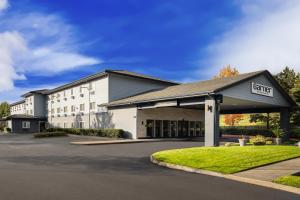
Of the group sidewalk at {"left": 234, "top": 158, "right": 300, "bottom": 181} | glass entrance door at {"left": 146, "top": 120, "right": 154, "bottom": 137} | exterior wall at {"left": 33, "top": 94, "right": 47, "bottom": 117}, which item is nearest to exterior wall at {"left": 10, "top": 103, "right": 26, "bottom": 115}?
exterior wall at {"left": 33, "top": 94, "right": 47, "bottom": 117}

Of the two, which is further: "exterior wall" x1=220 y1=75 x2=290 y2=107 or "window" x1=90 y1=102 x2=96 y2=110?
"window" x1=90 y1=102 x2=96 y2=110

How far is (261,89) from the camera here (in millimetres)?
28141

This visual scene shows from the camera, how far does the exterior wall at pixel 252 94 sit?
24991 millimetres

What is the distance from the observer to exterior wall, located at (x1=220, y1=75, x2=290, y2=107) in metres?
25.0

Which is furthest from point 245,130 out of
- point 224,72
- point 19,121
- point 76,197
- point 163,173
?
point 76,197

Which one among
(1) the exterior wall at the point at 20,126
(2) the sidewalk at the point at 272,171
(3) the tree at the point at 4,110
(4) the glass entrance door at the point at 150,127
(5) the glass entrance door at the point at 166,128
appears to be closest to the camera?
(2) the sidewalk at the point at 272,171

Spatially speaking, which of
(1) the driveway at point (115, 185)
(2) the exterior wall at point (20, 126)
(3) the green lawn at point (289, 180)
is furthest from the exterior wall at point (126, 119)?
(2) the exterior wall at point (20, 126)

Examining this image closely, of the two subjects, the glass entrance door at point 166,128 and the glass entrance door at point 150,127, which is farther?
the glass entrance door at point 166,128

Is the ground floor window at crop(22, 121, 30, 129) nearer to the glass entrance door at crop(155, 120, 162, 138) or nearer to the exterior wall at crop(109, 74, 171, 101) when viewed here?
the exterior wall at crop(109, 74, 171, 101)

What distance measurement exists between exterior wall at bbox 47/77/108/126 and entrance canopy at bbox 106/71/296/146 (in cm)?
501

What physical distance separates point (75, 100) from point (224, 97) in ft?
91.3

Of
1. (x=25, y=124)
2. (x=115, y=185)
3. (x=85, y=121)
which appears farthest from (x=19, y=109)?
(x=115, y=185)

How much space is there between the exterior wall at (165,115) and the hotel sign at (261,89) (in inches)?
443

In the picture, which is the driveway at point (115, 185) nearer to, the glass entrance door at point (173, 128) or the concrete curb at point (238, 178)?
the concrete curb at point (238, 178)
